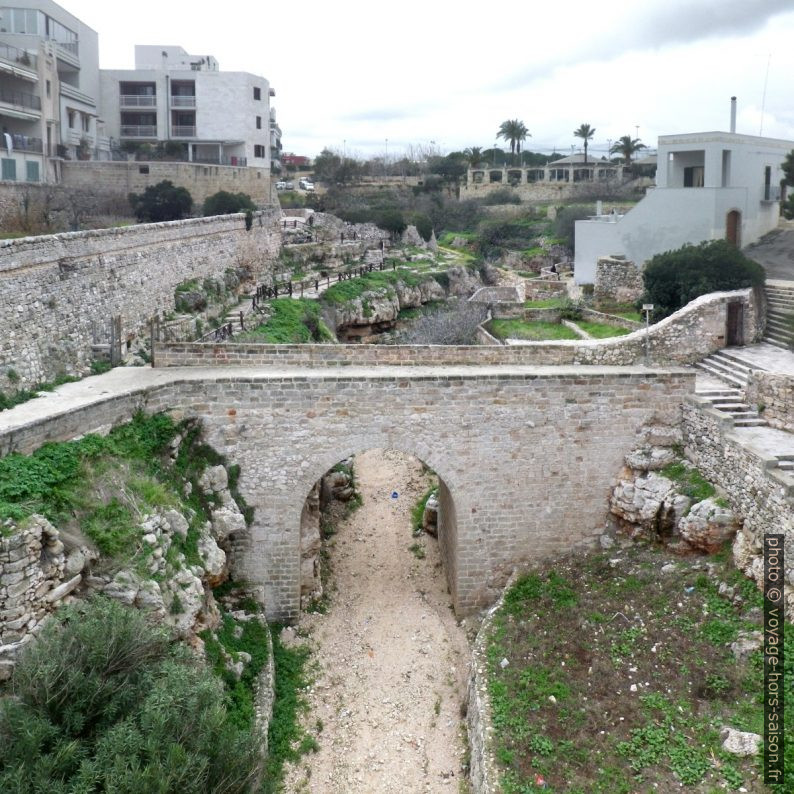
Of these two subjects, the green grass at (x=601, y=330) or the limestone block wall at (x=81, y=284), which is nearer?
the limestone block wall at (x=81, y=284)

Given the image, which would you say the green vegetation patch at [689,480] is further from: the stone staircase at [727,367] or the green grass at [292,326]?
the green grass at [292,326]

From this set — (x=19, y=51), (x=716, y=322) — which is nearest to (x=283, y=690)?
(x=716, y=322)

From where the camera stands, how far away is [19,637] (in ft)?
29.3

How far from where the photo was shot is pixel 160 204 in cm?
2923

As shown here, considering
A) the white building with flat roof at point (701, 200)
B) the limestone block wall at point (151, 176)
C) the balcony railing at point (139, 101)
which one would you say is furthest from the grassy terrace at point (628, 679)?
the balcony railing at point (139, 101)

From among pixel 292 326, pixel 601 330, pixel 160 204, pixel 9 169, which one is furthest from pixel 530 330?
pixel 9 169

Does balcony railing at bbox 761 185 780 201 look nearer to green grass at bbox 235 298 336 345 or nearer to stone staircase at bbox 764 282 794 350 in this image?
stone staircase at bbox 764 282 794 350

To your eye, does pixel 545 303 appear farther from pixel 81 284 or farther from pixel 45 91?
pixel 45 91

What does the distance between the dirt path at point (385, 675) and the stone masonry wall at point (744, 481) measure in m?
4.88

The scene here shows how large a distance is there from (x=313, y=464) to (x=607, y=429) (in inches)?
205

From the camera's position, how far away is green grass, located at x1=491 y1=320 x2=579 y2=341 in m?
20.8

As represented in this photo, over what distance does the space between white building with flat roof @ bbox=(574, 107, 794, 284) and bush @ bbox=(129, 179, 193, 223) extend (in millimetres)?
14907

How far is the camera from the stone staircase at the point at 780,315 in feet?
57.7

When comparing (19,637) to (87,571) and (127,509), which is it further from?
(127,509)
